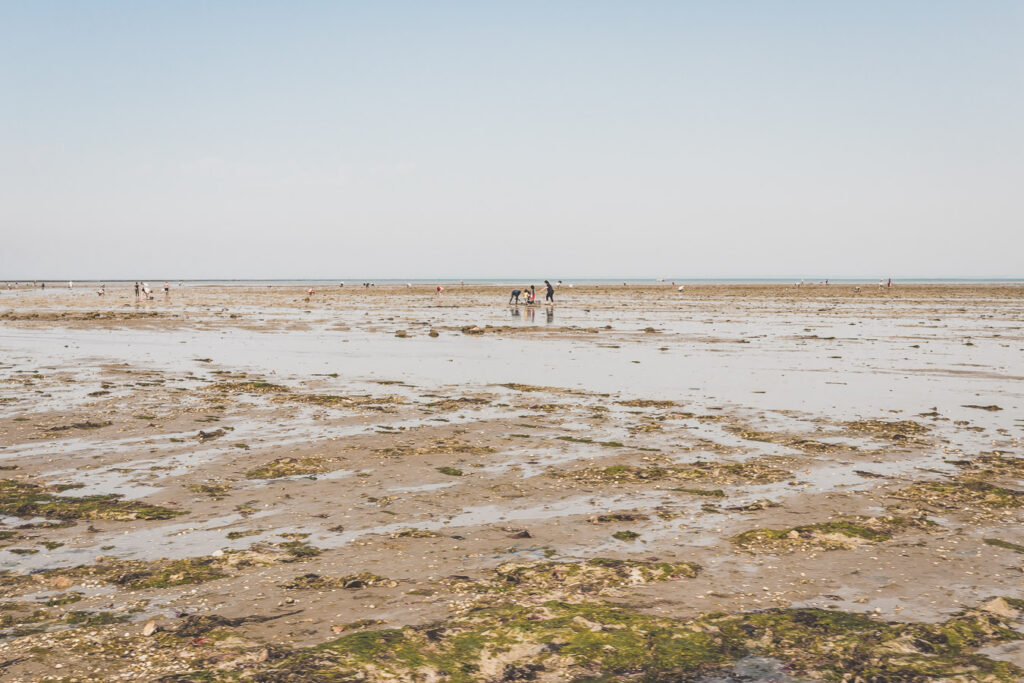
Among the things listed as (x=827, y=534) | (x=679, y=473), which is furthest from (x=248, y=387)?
(x=827, y=534)

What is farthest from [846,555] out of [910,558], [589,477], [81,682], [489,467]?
[81,682]

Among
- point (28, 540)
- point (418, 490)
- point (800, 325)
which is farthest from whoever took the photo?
point (800, 325)

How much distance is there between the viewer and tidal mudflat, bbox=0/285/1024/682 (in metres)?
7.43

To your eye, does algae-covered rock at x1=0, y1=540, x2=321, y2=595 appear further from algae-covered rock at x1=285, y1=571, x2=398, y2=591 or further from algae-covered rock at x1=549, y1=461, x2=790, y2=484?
algae-covered rock at x1=549, y1=461, x2=790, y2=484

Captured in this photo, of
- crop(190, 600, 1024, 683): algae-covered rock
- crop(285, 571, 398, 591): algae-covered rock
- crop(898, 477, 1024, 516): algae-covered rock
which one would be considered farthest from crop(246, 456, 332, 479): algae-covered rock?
crop(898, 477, 1024, 516): algae-covered rock

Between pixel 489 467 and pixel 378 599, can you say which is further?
pixel 489 467

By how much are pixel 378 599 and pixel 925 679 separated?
5820mm

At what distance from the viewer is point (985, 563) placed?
9.77 meters

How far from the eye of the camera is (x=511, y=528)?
36.9 ft

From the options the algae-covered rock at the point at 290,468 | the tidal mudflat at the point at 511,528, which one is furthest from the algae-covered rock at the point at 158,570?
the algae-covered rock at the point at 290,468

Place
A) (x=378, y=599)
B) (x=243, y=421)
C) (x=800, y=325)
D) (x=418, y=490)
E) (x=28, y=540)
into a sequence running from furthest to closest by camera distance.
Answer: (x=800, y=325) < (x=243, y=421) < (x=418, y=490) < (x=28, y=540) < (x=378, y=599)

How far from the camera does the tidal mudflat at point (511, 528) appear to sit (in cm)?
743

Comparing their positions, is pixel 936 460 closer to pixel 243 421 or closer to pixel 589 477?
pixel 589 477

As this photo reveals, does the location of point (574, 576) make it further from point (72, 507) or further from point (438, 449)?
point (72, 507)
